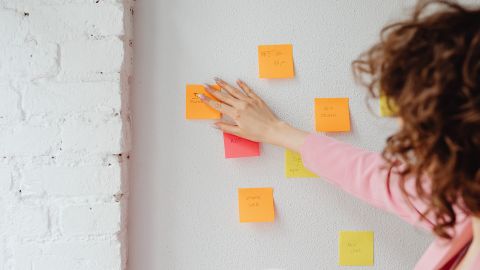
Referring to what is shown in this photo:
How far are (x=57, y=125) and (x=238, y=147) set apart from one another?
0.44 metres

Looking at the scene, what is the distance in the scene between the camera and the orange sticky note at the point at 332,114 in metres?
1.13

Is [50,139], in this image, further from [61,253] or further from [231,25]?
[231,25]

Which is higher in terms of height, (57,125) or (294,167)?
(57,125)

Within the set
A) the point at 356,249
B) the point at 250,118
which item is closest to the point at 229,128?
the point at 250,118

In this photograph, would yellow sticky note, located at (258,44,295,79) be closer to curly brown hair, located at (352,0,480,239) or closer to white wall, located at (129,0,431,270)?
white wall, located at (129,0,431,270)

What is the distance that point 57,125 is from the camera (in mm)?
1055

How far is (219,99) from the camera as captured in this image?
3.66 ft

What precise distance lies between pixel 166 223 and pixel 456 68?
79 centimetres

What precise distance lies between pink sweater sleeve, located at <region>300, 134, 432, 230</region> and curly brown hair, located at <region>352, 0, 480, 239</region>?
7.4 inches

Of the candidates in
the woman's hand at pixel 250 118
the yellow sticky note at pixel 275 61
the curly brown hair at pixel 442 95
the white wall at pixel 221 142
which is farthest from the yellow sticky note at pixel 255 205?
the curly brown hair at pixel 442 95

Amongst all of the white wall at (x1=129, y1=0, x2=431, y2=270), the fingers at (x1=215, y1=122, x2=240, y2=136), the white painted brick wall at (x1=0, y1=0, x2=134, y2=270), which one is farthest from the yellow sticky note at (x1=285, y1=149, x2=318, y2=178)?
the white painted brick wall at (x1=0, y1=0, x2=134, y2=270)

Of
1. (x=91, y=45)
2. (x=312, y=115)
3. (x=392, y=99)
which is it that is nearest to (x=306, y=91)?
(x=312, y=115)

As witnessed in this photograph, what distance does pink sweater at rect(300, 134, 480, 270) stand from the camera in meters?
0.84

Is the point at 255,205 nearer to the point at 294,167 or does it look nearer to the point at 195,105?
the point at 294,167
